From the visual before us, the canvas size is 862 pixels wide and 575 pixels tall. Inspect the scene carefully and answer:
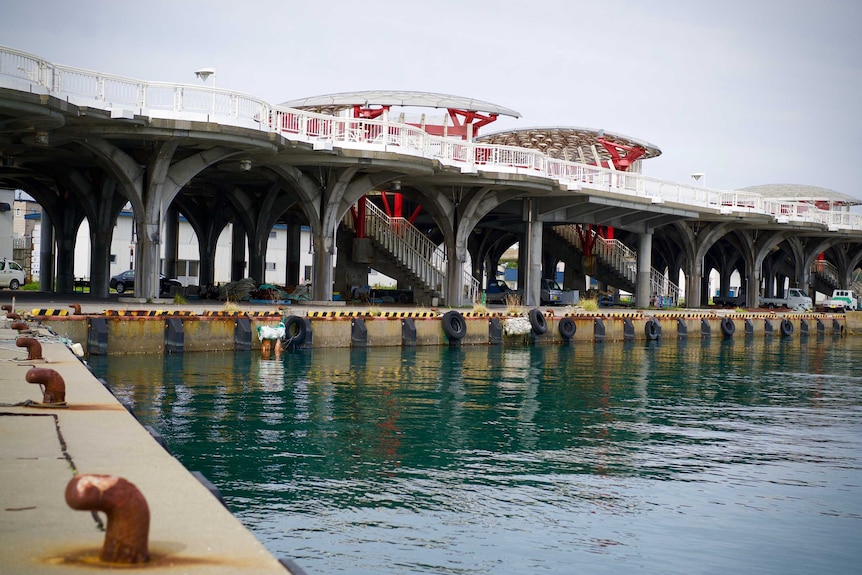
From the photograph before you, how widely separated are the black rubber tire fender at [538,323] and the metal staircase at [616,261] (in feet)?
74.8

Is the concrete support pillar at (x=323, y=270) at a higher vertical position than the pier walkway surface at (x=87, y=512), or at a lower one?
higher

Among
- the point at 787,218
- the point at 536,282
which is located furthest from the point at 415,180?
the point at 787,218

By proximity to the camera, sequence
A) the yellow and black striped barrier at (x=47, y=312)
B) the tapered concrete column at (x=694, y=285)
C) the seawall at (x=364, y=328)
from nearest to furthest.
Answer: the yellow and black striped barrier at (x=47, y=312), the seawall at (x=364, y=328), the tapered concrete column at (x=694, y=285)

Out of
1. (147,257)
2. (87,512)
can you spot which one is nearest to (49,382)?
(87,512)

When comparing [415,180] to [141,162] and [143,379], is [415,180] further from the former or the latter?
[143,379]

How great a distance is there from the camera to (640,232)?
193ft

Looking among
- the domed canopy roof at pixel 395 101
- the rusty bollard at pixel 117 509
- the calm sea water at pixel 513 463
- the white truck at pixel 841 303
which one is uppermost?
the domed canopy roof at pixel 395 101

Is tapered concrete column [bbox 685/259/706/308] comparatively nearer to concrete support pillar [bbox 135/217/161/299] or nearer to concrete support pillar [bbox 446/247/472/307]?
concrete support pillar [bbox 446/247/472/307]

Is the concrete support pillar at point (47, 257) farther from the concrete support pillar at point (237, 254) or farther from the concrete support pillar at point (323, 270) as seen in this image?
the concrete support pillar at point (323, 270)

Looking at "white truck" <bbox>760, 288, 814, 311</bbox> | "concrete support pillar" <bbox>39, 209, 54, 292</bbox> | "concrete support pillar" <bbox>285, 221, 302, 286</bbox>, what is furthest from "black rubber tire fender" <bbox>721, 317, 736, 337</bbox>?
"concrete support pillar" <bbox>39, 209, 54, 292</bbox>

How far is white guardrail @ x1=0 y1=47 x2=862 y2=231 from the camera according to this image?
28359 mm

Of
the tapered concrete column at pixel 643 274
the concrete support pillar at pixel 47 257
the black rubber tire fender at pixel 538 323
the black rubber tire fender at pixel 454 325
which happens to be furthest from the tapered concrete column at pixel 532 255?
the concrete support pillar at pixel 47 257

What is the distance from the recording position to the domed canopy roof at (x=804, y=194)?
88125 mm

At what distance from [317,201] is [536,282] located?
48.9 feet
